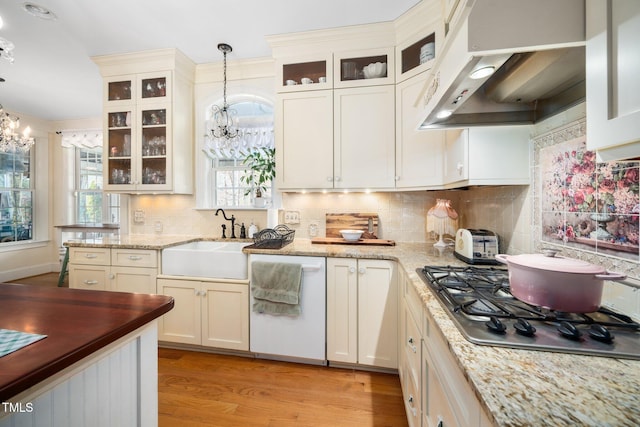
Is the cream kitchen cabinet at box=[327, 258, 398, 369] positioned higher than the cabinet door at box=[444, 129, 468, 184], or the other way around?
the cabinet door at box=[444, 129, 468, 184]

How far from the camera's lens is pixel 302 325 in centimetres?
200

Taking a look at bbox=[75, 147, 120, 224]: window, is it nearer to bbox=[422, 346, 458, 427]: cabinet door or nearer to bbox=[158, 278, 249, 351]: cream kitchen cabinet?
bbox=[158, 278, 249, 351]: cream kitchen cabinet

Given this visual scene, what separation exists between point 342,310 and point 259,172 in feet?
5.44

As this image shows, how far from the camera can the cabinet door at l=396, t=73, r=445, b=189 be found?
202 cm

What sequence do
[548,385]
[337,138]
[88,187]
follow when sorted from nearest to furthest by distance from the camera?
1. [548,385]
2. [337,138]
3. [88,187]

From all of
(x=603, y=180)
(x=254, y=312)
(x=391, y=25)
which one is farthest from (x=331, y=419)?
(x=391, y=25)

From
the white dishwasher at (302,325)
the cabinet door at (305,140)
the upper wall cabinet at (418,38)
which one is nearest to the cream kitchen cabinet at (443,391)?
the white dishwasher at (302,325)

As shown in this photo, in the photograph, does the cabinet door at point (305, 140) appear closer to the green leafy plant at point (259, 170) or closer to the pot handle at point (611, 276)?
the green leafy plant at point (259, 170)

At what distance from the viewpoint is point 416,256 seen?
1815 millimetres

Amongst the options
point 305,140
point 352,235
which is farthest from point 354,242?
point 305,140

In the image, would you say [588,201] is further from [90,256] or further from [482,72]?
[90,256]

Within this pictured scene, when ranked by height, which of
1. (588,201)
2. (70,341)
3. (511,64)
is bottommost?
(70,341)

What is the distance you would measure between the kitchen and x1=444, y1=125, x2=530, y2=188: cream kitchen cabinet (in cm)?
5

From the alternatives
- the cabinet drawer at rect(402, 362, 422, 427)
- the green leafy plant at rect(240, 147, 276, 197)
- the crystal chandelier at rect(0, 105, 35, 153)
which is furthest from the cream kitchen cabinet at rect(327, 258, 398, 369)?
the crystal chandelier at rect(0, 105, 35, 153)
